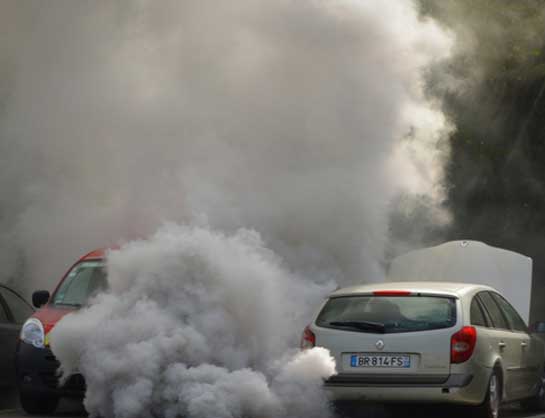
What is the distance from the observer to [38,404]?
43.3 feet

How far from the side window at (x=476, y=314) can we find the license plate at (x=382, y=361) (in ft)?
2.57

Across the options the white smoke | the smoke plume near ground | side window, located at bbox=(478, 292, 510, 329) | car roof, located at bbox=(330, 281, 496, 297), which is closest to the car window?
the smoke plume near ground

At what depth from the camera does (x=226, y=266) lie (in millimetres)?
12367

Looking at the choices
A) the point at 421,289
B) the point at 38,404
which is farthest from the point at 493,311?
the point at 38,404

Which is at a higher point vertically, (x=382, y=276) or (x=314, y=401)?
(x=382, y=276)

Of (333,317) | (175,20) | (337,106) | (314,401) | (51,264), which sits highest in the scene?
(175,20)

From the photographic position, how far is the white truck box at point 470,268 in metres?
18.0

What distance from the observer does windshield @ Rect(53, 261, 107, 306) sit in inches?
557

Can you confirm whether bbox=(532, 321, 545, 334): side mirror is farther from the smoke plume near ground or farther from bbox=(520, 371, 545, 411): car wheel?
the smoke plume near ground

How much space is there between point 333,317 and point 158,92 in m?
5.07

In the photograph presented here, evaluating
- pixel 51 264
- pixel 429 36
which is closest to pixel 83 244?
pixel 51 264

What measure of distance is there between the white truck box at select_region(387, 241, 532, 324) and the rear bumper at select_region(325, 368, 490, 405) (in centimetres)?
605

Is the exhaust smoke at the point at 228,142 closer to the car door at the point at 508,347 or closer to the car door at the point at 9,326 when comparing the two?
the car door at the point at 9,326

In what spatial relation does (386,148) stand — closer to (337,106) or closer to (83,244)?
(337,106)
